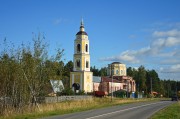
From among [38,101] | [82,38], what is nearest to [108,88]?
[82,38]

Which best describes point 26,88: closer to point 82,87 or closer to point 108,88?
point 82,87

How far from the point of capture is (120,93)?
106 meters


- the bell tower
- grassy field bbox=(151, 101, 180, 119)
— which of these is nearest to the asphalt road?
grassy field bbox=(151, 101, 180, 119)

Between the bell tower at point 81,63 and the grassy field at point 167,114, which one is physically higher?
the bell tower at point 81,63

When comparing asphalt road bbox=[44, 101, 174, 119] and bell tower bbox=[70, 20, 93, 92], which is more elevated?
bell tower bbox=[70, 20, 93, 92]

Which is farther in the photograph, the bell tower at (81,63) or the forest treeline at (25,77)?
the bell tower at (81,63)

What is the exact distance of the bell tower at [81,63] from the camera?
10294 centimetres

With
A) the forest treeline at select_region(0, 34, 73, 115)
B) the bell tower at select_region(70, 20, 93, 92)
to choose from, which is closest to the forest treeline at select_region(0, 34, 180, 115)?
the forest treeline at select_region(0, 34, 73, 115)

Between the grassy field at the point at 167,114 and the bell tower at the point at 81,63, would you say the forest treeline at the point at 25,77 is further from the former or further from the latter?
the bell tower at the point at 81,63

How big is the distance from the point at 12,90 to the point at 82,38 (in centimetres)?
6962

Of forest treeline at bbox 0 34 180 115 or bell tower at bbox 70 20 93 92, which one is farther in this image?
bell tower at bbox 70 20 93 92

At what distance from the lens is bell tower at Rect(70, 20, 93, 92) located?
10294 cm

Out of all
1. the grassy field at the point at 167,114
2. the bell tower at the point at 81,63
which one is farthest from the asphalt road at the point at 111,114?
the bell tower at the point at 81,63

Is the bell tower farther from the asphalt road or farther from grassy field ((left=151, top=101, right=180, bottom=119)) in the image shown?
grassy field ((left=151, top=101, right=180, bottom=119))
